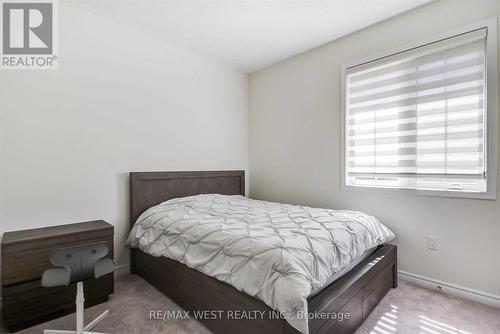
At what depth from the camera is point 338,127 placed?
2.94m

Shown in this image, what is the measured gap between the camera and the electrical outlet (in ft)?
7.52

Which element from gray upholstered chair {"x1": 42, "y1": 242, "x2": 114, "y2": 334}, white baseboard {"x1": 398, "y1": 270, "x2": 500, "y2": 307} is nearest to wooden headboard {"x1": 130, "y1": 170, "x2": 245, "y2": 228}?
gray upholstered chair {"x1": 42, "y1": 242, "x2": 114, "y2": 334}

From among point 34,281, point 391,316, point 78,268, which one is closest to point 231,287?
point 78,268

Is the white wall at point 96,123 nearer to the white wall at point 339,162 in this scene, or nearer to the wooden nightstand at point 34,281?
the wooden nightstand at point 34,281

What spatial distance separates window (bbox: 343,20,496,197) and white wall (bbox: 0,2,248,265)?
76.4 inches

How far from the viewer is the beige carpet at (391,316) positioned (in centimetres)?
172

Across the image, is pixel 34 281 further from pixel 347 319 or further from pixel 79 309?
pixel 347 319

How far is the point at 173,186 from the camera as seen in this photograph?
9.71ft

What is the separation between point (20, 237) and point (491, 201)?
3.65 meters

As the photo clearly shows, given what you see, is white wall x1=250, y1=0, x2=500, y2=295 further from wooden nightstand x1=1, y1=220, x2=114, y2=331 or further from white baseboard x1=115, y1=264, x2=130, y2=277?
wooden nightstand x1=1, y1=220, x2=114, y2=331

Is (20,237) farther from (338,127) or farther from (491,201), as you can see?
(491,201)

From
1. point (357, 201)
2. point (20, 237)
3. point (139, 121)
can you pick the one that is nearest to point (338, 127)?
point (357, 201)

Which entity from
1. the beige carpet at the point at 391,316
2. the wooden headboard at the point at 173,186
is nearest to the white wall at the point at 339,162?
the beige carpet at the point at 391,316

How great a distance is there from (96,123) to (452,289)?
11.9ft
